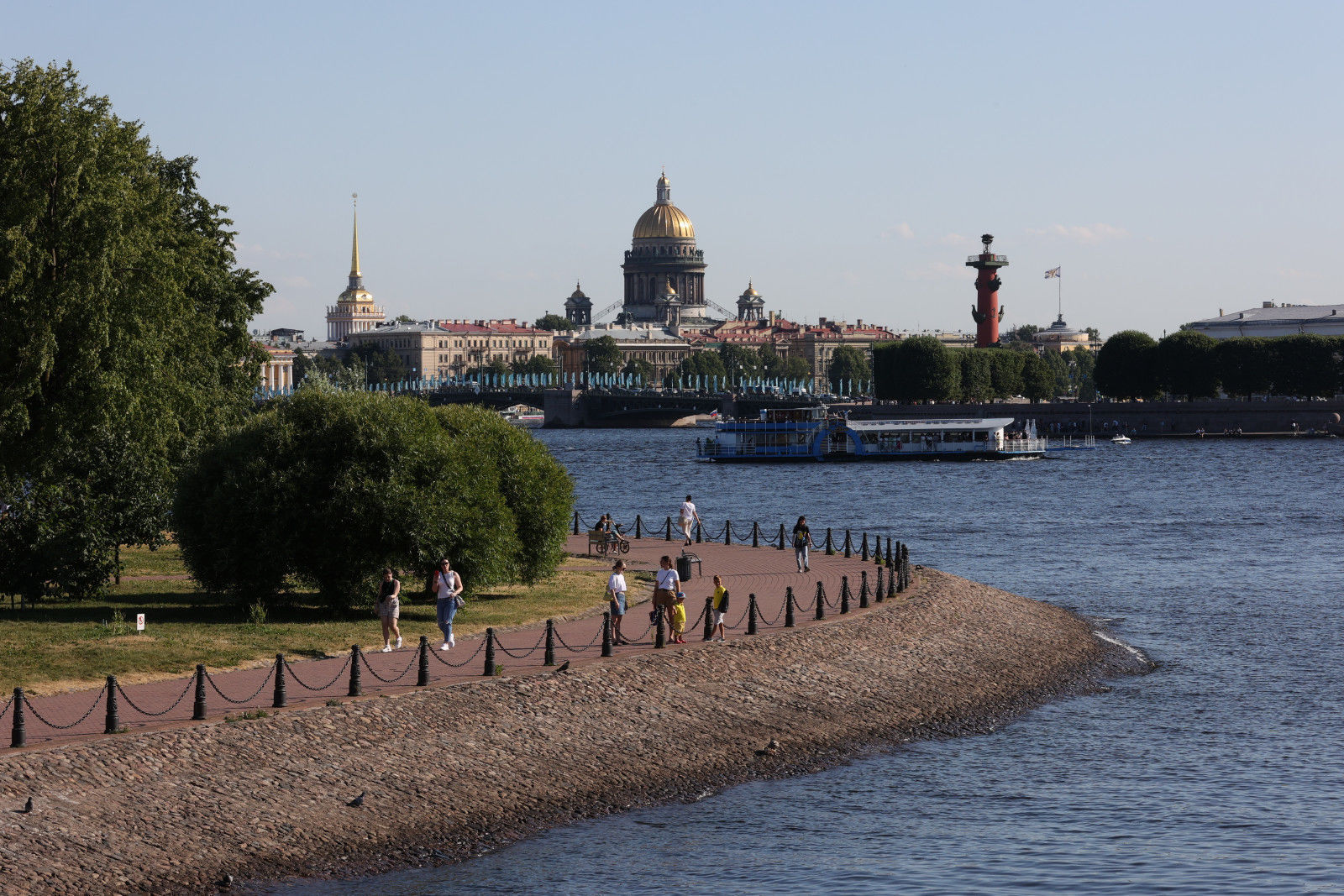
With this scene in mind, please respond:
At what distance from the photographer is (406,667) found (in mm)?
22672

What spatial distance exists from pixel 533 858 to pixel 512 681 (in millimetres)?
3764

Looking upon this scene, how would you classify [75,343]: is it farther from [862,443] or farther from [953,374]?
[953,374]

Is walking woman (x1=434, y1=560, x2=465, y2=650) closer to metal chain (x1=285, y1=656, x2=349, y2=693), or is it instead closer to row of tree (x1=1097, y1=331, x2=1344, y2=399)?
metal chain (x1=285, y1=656, x2=349, y2=693)

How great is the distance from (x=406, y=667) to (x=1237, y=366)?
126 metres

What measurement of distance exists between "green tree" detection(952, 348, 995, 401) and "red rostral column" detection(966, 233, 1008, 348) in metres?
21.5

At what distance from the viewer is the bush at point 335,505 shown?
2700cm

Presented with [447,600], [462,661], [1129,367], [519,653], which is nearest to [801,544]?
[519,653]

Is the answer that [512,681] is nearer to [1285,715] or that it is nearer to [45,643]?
[45,643]

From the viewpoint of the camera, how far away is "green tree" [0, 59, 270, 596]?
28250mm

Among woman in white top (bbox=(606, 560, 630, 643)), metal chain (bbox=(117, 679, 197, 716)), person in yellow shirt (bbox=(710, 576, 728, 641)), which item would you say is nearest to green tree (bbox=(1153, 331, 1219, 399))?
person in yellow shirt (bbox=(710, 576, 728, 641))

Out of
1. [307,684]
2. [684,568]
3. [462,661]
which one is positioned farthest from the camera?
[684,568]

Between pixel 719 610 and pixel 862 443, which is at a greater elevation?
pixel 862 443

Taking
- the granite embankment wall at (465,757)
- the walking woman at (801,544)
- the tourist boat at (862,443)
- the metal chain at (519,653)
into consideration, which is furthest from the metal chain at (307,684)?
the tourist boat at (862,443)

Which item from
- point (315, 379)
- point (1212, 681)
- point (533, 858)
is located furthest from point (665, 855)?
point (315, 379)
